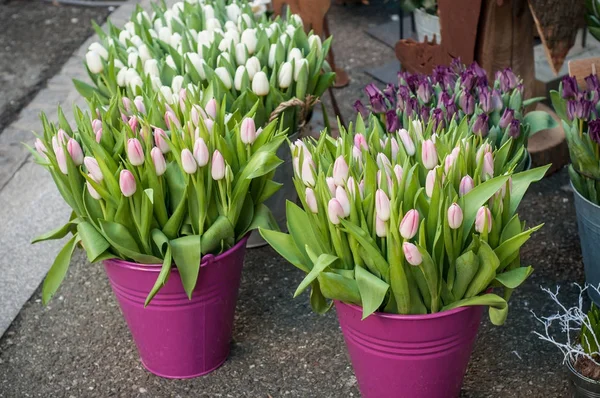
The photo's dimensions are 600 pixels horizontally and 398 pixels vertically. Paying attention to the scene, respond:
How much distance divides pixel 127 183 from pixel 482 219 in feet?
2.93

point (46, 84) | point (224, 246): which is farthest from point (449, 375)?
point (46, 84)

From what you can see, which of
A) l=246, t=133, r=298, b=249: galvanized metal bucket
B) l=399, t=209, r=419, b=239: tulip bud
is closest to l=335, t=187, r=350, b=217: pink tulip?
l=399, t=209, r=419, b=239: tulip bud

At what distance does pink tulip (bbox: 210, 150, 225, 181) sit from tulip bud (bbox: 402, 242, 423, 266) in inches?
22.3

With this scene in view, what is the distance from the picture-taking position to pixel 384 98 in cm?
278

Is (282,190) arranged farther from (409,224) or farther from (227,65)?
(409,224)

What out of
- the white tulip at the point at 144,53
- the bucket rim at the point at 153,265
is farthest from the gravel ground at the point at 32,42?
the bucket rim at the point at 153,265

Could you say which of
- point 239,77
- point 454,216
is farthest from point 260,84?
point 454,216

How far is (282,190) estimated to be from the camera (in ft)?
10.4

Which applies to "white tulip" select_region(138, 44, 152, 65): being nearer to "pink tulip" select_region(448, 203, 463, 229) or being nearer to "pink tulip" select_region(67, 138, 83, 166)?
"pink tulip" select_region(67, 138, 83, 166)

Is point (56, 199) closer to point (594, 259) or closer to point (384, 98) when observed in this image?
point (384, 98)

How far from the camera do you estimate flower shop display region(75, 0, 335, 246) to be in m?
2.83

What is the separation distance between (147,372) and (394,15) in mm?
3326

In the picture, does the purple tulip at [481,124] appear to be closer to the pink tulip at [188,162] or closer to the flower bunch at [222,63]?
the flower bunch at [222,63]

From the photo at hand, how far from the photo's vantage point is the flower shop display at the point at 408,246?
2061 millimetres
